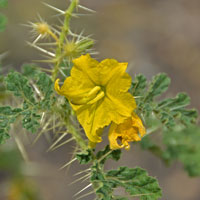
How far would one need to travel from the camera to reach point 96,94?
1730 mm

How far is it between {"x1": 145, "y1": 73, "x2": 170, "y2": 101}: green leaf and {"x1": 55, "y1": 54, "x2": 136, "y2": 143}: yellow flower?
246 mm

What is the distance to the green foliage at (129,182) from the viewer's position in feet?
5.25

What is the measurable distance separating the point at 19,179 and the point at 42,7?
3.10 meters

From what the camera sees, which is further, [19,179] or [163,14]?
[163,14]

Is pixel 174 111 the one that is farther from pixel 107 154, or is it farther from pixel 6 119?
pixel 6 119

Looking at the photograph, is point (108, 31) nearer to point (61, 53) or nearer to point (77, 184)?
point (77, 184)

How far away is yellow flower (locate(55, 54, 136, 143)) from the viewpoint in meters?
1.60

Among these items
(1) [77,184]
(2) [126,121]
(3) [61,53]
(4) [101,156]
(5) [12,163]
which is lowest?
(1) [77,184]

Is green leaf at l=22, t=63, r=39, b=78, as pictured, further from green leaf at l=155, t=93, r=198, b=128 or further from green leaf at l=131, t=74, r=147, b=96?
green leaf at l=155, t=93, r=198, b=128

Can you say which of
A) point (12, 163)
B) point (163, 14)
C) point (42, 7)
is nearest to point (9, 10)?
point (42, 7)

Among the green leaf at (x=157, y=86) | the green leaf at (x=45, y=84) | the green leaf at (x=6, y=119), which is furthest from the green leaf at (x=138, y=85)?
the green leaf at (x=6, y=119)

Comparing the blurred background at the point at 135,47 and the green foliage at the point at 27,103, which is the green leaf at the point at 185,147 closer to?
the green foliage at the point at 27,103

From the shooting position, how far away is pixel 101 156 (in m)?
1.70

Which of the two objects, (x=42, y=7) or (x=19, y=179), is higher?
(x=42, y=7)
